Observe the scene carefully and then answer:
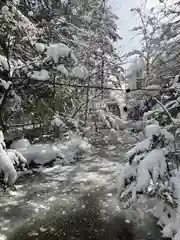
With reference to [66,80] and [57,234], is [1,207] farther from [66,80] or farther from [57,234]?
[66,80]

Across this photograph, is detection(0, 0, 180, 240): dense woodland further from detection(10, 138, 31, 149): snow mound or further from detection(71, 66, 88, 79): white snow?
detection(10, 138, 31, 149): snow mound

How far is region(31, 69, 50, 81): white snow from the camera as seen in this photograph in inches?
287

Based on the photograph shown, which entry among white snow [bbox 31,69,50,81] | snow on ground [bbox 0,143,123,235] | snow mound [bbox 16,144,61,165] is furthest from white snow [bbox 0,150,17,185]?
snow mound [bbox 16,144,61,165]

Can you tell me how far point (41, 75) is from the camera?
7359 millimetres

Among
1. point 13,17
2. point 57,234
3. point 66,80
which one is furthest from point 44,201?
point 66,80

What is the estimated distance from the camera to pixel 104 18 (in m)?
18.1

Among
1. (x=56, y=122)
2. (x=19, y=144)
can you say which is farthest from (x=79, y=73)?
(x=19, y=144)

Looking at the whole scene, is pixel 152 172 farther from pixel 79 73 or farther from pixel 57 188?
pixel 79 73

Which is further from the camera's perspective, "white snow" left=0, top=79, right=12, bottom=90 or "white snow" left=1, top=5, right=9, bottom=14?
"white snow" left=0, top=79, right=12, bottom=90

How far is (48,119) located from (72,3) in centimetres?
668

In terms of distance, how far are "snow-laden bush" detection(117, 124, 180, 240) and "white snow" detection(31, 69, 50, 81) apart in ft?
12.6

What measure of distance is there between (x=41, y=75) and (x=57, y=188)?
114 inches

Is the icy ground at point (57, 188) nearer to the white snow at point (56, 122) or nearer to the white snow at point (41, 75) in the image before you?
the white snow at point (56, 122)

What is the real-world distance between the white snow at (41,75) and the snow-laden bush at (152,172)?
383cm
